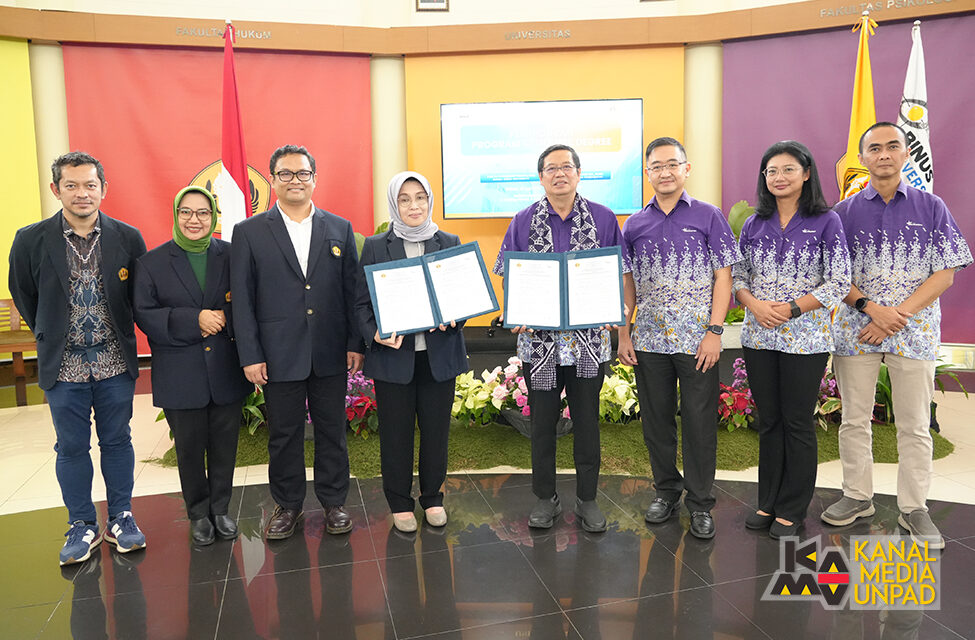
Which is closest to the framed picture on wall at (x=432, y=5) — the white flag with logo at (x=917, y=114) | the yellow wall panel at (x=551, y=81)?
the yellow wall panel at (x=551, y=81)

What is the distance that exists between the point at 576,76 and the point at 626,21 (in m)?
0.67

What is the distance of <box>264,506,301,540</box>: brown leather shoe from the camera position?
2.72 meters

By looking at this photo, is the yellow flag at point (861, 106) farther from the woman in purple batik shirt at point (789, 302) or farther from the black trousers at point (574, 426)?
the black trousers at point (574, 426)

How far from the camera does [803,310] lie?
246 centimetres

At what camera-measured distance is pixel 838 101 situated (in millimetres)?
6000

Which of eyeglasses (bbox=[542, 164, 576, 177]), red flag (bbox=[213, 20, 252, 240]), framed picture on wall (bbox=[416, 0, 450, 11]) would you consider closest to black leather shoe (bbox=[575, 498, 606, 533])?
eyeglasses (bbox=[542, 164, 576, 177])

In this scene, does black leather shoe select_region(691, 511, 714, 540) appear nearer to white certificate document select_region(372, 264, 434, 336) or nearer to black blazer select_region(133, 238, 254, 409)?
white certificate document select_region(372, 264, 434, 336)

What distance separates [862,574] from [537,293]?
1561 mm

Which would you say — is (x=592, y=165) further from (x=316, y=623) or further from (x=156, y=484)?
(x=316, y=623)

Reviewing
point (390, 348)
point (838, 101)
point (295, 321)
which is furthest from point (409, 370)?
point (838, 101)

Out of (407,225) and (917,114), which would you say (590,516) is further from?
(917,114)

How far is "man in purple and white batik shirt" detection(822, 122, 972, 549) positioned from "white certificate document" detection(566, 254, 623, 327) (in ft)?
3.17

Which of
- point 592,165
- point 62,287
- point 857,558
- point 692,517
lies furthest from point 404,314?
point 592,165

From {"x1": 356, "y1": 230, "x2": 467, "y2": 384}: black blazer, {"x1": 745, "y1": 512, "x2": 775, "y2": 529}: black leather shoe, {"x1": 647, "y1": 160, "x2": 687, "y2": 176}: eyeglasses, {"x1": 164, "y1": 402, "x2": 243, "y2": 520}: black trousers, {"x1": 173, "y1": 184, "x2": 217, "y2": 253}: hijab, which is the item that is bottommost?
{"x1": 745, "y1": 512, "x2": 775, "y2": 529}: black leather shoe
